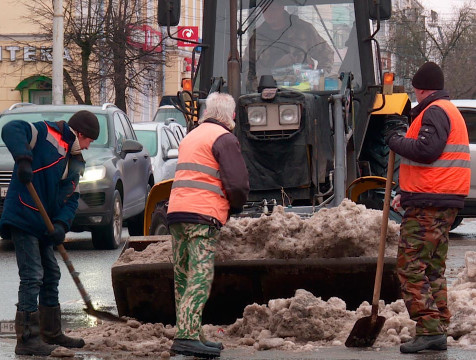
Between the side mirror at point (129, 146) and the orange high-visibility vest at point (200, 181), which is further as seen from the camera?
the side mirror at point (129, 146)

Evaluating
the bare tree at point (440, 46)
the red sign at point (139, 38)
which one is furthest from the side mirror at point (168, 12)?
the bare tree at point (440, 46)

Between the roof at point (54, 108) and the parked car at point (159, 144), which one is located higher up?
the roof at point (54, 108)

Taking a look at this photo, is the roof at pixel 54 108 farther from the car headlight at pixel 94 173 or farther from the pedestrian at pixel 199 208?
the pedestrian at pixel 199 208

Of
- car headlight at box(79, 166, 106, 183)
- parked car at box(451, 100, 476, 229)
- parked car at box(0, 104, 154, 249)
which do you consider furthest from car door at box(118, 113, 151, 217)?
parked car at box(451, 100, 476, 229)

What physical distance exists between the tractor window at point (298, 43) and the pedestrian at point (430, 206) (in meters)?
3.67

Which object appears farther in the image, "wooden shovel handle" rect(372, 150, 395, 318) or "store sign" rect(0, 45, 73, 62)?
"store sign" rect(0, 45, 73, 62)

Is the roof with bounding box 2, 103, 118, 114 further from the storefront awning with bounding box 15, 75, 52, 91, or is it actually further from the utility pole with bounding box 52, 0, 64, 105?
the storefront awning with bounding box 15, 75, 52, 91

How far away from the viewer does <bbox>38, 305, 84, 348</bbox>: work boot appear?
7.86 metres

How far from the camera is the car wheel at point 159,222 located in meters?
10.8

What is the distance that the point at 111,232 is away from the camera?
597 inches

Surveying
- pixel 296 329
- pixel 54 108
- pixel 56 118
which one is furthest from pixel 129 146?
pixel 296 329

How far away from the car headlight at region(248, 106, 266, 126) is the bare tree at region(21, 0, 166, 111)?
2973cm

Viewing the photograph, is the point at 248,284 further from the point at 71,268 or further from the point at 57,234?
the point at 57,234

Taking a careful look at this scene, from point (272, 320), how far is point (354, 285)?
29.0 inches
